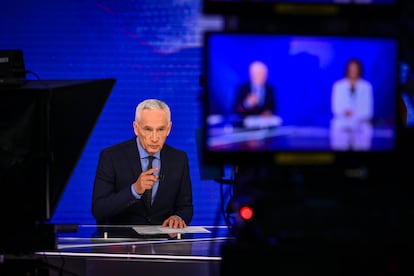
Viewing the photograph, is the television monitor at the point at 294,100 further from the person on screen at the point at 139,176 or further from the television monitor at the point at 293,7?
the person on screen at the point at 139,176

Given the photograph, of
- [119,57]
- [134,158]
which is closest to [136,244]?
[134,158]

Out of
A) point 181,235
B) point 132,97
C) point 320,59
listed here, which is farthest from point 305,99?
point 132,97

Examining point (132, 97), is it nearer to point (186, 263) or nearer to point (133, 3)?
point (133, 3)

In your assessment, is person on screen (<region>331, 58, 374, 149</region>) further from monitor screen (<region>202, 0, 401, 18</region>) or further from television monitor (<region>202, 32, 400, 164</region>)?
monitor screen (<region>202, 0, 401, 18</region>)

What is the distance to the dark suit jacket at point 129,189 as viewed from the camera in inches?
152

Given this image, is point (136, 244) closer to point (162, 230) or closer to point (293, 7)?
point (162, 230)

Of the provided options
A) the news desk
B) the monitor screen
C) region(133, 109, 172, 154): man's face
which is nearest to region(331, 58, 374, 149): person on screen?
the monitor screen

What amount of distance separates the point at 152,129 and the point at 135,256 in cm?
142

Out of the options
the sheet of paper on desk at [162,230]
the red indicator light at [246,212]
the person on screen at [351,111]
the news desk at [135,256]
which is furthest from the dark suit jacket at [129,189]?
the person on screen at [351,111]

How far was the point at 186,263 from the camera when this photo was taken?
8.88 feet

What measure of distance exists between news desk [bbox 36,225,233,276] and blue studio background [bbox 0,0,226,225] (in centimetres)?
331

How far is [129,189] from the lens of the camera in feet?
12.5

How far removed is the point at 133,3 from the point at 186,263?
4.05m

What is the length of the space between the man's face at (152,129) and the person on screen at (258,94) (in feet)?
6.99
